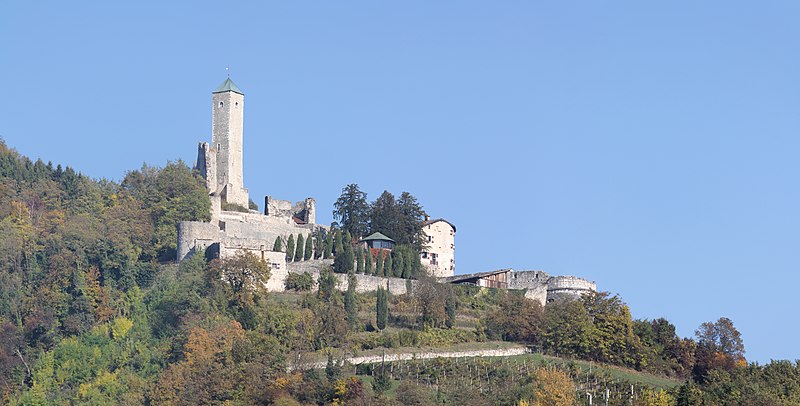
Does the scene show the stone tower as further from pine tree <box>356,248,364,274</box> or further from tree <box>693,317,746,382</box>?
tree <box>693,317,746,382</box>

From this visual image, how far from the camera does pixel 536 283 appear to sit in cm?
8875

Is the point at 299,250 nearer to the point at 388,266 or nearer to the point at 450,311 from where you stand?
the point at 388,266

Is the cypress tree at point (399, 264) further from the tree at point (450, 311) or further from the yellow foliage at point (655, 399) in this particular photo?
the yellow foliage at point (655, 399)

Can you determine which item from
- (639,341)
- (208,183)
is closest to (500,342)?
(639,341)

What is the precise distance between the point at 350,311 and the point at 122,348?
9.75 meters

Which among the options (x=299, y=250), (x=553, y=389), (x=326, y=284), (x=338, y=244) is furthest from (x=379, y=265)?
(x=553, y=389)

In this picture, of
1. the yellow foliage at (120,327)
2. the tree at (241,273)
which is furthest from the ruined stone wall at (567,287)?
the yellow foliage at (120,327)

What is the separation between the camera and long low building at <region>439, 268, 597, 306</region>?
88062 millimetres

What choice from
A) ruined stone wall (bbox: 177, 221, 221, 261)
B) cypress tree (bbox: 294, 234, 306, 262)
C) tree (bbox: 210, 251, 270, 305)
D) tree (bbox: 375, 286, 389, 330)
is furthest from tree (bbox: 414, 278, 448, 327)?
ruined stone wall (bbox: 177, 221, 221, 261)

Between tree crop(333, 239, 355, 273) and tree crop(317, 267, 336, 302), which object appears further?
tree crop(333, 239, 355, 273)

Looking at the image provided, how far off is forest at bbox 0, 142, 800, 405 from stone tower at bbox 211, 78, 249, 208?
1.95 metres

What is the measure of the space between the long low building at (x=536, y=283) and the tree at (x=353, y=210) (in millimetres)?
5262

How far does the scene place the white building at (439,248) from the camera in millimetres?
93375

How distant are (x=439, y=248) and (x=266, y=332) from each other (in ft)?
65.7
